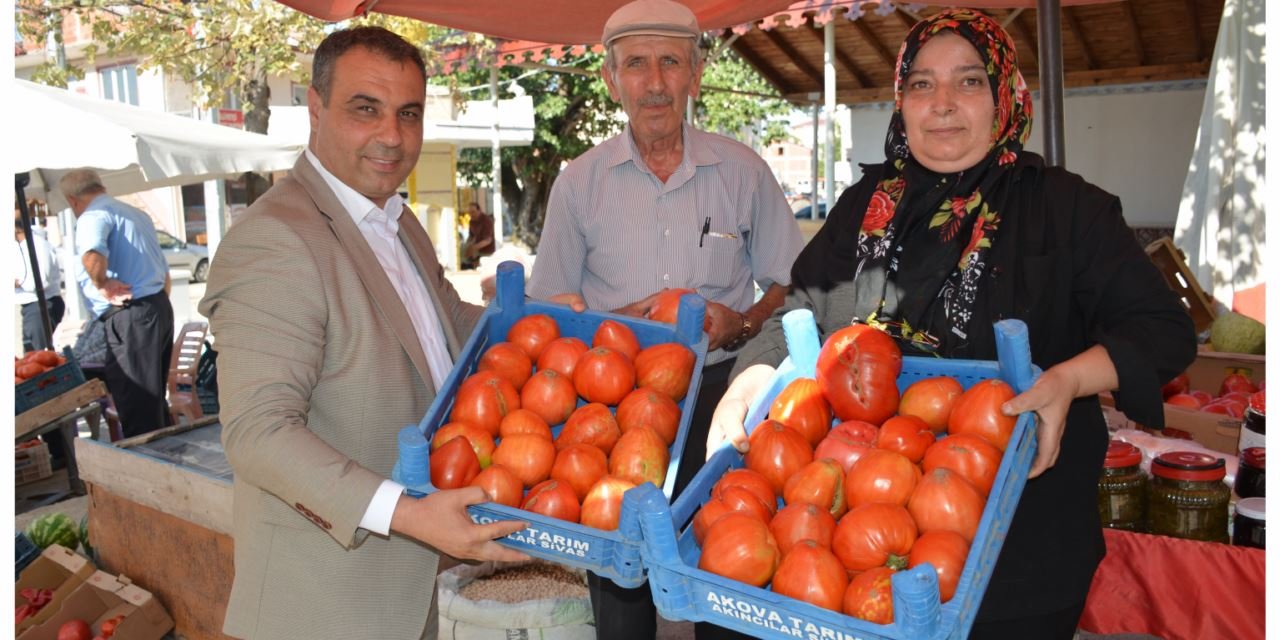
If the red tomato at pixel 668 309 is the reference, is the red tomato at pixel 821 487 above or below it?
below

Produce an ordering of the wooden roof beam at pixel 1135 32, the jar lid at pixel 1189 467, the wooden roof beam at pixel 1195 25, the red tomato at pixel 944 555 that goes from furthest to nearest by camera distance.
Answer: the wooden roof beam at pixel 1135 32, the wooden roof beam at pixel 1195 25, the jar lid at pixel 1189 467, the red tomato at pixel 944 555

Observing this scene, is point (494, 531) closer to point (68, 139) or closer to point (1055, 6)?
point (1055, 6)

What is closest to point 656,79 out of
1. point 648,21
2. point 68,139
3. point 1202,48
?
point 648,21

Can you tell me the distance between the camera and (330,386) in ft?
6.82

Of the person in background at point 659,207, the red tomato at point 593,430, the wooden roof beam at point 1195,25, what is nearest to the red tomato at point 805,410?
the red tomato at point 593,430

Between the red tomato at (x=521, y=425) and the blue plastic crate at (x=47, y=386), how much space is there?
5.52 m

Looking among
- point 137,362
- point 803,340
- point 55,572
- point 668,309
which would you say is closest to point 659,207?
point 668,309

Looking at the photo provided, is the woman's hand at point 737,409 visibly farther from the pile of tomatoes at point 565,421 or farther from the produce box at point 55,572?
the produce box at point 55,572

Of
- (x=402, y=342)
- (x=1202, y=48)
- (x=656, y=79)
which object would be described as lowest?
(x=402, y=342)

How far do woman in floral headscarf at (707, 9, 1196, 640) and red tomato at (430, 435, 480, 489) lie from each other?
19.8 inches

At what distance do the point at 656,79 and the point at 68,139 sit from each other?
15.7 ft

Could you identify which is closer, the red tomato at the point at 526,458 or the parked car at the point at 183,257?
the red tomato at the point at 526,458

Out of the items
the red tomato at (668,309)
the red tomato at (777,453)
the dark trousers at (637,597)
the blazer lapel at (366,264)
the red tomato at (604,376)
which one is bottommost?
the dark trousers at (637,597)

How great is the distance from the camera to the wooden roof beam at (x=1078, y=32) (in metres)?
Result: 10.7
